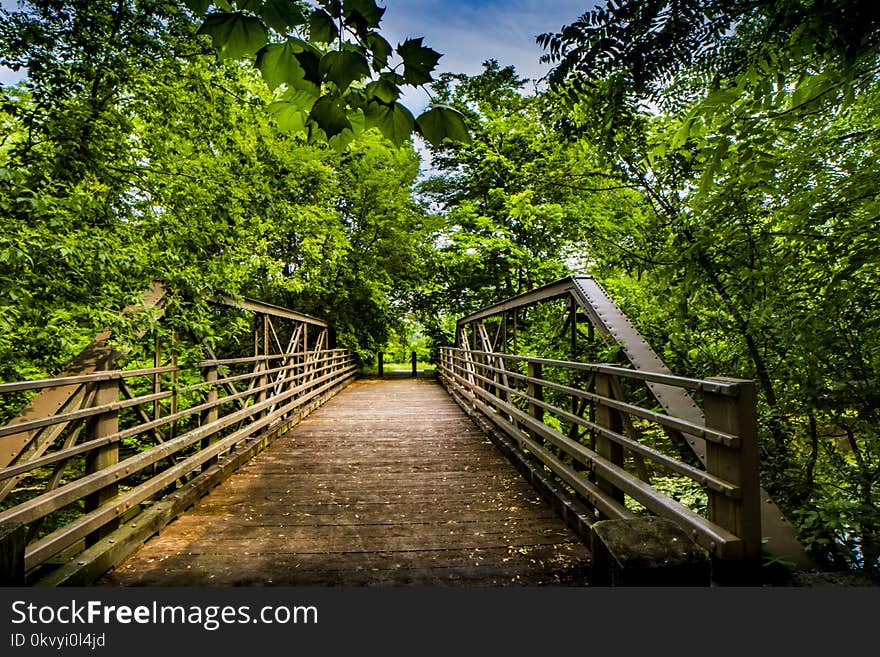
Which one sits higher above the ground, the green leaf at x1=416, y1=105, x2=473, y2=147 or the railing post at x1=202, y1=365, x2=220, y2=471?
the green leaf at x1=416, y1=105, x2=473, y2=147

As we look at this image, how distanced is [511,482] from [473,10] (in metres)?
3.73

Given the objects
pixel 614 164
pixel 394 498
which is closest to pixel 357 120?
pixel 614 164

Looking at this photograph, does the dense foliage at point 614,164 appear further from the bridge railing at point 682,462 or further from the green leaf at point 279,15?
the bridge railing at point 682,462

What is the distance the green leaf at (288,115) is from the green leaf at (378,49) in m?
0.32

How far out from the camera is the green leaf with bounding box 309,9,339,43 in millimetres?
1397

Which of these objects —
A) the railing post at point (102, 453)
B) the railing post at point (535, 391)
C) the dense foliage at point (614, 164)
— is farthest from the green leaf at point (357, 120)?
the railing post at point (535, 391)

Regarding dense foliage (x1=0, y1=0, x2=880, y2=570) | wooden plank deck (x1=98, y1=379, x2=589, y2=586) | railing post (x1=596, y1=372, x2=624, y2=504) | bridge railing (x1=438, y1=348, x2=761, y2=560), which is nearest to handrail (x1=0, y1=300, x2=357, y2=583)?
wooden plank deck (x1=98, y1=379, x2=589, y2=586)

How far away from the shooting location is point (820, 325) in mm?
2578

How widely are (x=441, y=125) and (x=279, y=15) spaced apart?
23.3 inches

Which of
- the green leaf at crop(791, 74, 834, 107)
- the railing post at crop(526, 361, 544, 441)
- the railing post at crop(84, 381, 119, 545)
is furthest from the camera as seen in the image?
the railing post at crop(526, 361, 544, 441)

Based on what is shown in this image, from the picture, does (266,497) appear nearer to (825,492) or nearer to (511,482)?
(511,482)

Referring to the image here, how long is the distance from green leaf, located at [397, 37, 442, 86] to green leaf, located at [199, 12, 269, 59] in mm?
439

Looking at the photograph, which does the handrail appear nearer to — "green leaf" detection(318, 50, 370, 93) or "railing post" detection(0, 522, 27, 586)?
"railing post" detection(0, 522, 27, 586)

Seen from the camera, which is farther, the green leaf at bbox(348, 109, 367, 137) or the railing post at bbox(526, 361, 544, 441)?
the railing post at bbox(526, 361, 544, 441)
